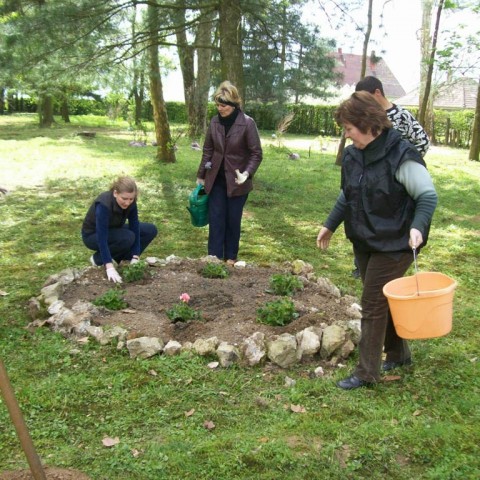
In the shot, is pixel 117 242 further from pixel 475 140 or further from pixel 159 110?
pixel 475 140

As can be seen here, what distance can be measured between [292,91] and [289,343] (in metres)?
7.66

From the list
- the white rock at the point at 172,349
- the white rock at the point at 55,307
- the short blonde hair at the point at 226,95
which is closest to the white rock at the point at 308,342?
the white rock at the point at 172,349

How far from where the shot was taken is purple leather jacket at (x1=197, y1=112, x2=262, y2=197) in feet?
17.3

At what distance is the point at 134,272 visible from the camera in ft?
16.0

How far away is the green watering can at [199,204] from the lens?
5539 millimetres

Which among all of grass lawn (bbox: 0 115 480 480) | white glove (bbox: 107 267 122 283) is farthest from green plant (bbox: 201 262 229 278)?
grass lawn (bbox: 0 115 480 480)

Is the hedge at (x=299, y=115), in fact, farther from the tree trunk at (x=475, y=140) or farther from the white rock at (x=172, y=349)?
the white rock at (x=172, y=349)

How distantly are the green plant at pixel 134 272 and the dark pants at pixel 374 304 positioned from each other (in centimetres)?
218

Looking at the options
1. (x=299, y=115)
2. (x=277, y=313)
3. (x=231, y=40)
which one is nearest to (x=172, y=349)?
(x=277, y=313)

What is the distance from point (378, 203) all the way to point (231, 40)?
685cm

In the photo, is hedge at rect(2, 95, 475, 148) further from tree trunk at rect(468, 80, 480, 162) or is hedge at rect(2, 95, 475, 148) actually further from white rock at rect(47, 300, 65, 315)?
white rock at rect(47, 300, 65, 315)

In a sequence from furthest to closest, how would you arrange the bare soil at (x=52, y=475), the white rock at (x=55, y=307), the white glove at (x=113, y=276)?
the white glove at (x=113, y=276), the white rock at (x=55, y=307), the bare soil at (x=52, y=475)

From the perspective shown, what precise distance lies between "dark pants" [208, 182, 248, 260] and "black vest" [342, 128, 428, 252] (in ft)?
7.58

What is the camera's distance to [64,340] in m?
4.00
